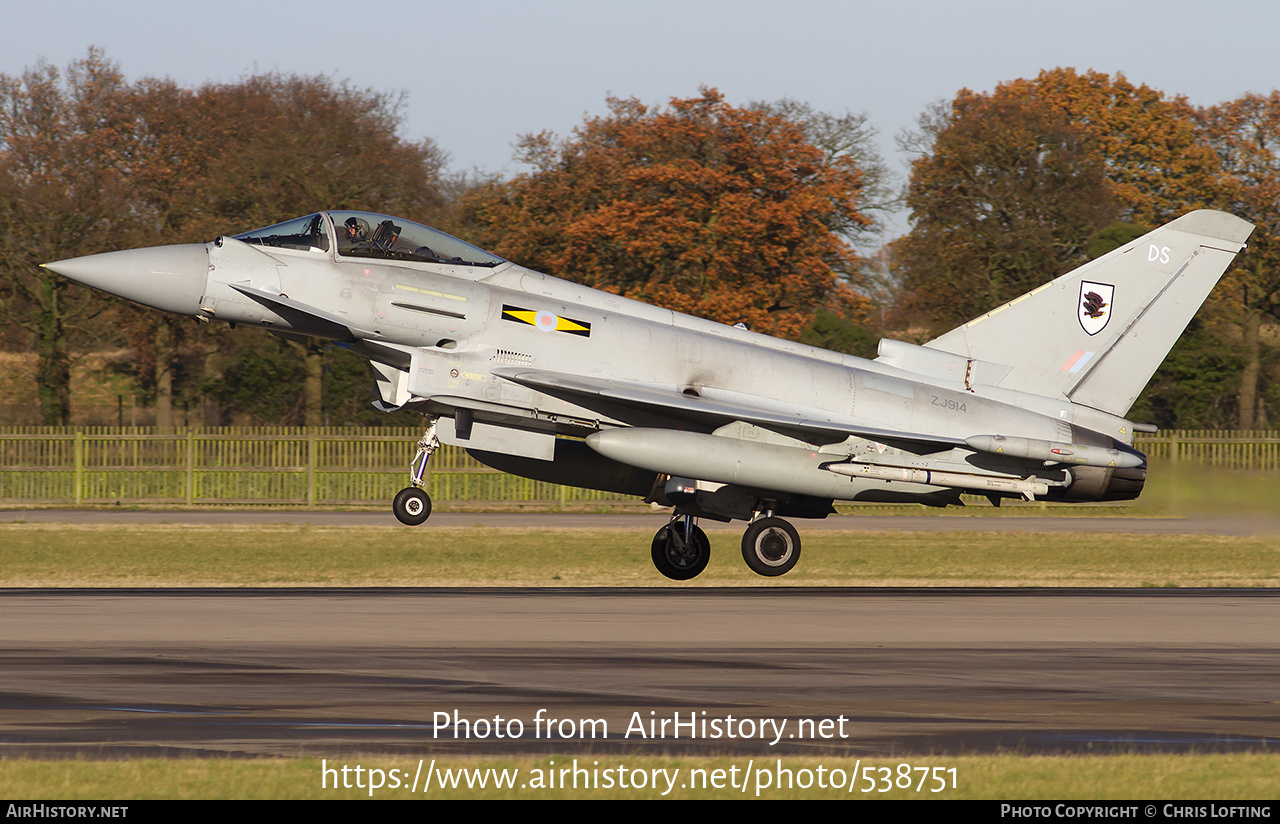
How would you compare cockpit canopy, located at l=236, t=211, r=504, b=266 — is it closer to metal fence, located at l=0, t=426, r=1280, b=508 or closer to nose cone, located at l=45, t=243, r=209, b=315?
nose cone, located at l=45, t=243, r=209, b=315

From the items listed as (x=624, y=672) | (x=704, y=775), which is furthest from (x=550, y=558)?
(x=704, y=775)

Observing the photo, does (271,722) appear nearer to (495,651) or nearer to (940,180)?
(495,651)

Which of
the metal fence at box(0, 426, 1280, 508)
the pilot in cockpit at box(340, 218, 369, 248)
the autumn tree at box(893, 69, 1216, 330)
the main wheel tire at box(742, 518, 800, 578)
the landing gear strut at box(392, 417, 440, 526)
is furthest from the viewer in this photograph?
the autumn tree at box(893, 69, 1216, 330)

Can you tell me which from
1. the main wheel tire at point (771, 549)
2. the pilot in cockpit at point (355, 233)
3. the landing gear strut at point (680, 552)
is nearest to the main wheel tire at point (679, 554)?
the landing gear strut at point (680, 552)

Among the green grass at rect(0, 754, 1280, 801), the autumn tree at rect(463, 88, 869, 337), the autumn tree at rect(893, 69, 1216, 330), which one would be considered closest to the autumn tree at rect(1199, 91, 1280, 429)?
the autumn tree at rect(893, 69, 1216, 330)

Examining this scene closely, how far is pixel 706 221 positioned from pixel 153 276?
27397mm

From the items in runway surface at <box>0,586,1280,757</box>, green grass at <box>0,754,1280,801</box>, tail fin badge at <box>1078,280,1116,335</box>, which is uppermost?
tail fin badge at <box>1078,280,1116,335</box>

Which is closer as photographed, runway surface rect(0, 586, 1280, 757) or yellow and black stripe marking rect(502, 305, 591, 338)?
runway surface rect(0, 586, 1280, 757)

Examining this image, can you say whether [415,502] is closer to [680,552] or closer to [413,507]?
[413,507]

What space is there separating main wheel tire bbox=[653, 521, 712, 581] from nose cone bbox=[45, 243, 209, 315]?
7.07m

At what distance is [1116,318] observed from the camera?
18.7 metres

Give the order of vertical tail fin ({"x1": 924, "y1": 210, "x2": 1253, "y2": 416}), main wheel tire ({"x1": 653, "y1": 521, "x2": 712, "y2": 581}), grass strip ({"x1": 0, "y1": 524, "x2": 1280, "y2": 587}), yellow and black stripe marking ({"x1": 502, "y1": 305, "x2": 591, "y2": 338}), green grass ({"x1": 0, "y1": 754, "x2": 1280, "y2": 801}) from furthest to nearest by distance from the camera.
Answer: grass strip ({"x1": 0, "y1": 524, "x2": 1280, "y2": 587}) → main wheel tire ({"x1": 653, "y1": 521, "x2": 712, "y2": 581}) → vertical tail fin ({"x1": 924, "y1": 210, "x2": 1253, "y2": 416}) → yellow and black stripe marking ({"x1": 502, "y1": 305, "x2": 591, "y2": 338}) → green grass ({"x1": 0, "y1": 754, "x2": 1280, "y2": 801})

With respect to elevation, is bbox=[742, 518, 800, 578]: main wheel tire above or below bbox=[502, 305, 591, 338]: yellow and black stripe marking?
below

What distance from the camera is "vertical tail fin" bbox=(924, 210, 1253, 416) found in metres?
18.6
